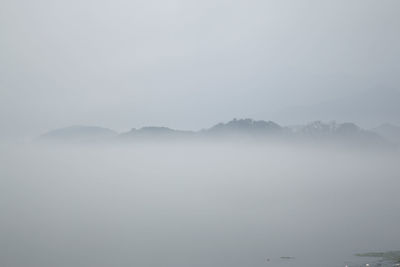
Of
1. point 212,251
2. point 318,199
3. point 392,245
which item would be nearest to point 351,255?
point 392,245

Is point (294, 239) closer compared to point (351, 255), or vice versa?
point (351, 255)

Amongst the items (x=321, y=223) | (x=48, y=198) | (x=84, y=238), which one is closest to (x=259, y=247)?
(x=321, y=223)

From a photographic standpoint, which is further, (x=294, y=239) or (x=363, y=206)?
(x=363, y=206)

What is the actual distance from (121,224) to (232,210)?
172 ft

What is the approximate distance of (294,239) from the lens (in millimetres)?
94000

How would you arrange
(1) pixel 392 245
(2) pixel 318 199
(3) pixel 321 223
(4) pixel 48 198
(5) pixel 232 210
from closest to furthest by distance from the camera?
(1) pixel 392 245 < (3) pixel 321 223 < (5) pixel 232 210 < (2) pixel 318 199 < (4) pixel 48 198

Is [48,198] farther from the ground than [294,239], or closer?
farther from the ground

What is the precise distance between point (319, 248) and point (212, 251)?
26.0m

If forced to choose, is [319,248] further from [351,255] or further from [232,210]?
[232,210]

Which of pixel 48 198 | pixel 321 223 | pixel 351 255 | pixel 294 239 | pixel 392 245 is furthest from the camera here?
pixel 48 198

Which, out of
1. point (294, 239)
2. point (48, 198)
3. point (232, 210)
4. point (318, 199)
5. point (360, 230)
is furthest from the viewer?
point (48, 198)

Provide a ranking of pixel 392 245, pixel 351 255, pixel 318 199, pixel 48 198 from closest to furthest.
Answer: pixel 351 255, pixel 392 245, pixel 318 199, pixel 48 198

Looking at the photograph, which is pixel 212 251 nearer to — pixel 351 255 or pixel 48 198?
pixel 351 255

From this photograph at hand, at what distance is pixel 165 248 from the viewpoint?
8881 centimetres
